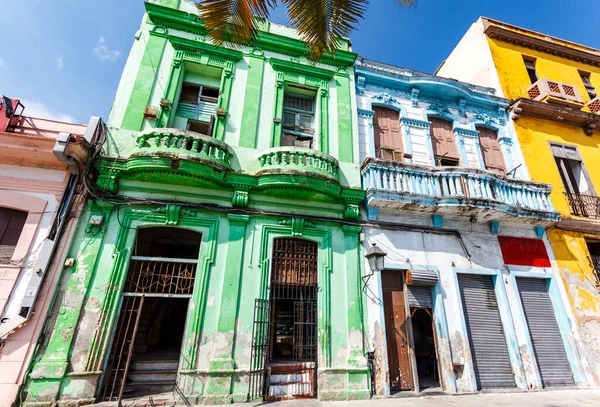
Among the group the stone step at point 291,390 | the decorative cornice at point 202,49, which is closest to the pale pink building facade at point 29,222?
the decorative cornice at point 202,49

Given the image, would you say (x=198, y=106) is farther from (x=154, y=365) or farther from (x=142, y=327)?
(x=154, y=365)

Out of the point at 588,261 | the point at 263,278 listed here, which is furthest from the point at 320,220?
the point at 588,261

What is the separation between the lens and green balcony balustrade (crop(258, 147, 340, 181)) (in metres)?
6.64

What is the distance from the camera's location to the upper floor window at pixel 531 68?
1129 centimetres

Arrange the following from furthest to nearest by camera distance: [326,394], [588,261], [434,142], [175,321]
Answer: [175,321] → [434,142] → [588,261] → [326,394]

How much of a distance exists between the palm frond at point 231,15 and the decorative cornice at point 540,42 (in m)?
11.4

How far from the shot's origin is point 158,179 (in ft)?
20.8

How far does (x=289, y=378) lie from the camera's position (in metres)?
5.85

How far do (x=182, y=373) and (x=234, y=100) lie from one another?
6390 millimetres

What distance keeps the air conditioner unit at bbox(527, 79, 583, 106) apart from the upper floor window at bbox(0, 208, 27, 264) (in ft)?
50.7

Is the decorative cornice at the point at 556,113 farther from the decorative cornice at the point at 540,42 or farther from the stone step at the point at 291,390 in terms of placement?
the stone step at the point at 291,390

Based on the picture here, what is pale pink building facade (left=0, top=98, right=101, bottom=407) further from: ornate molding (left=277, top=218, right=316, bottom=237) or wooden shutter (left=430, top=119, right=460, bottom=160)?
wooden shutter (left=430, top=119, right=460, bottom=160)

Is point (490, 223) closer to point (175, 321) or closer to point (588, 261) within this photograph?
point (588, 261)

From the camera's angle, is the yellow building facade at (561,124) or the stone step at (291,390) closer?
the stone step at (291,390)
